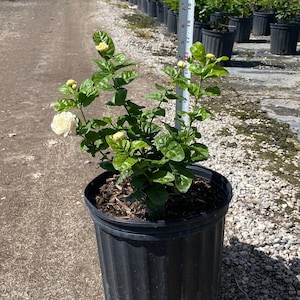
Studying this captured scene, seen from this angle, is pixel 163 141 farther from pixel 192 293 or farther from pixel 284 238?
pixel 284 238

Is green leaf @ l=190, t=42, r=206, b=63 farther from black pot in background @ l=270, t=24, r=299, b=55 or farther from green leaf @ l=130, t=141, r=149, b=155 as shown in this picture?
black pot in background @ l=270, t=24, r=299, b=55

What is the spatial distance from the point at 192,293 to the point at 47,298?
0.93 m

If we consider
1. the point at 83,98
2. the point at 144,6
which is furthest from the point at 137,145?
the point at 144,6

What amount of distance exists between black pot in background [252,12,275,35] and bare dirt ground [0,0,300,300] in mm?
4706

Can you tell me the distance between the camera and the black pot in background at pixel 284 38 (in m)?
7.87

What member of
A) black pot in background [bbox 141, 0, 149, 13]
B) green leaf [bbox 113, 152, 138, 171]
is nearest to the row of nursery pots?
black pot in background [bbox 141, 0, 149, 13]

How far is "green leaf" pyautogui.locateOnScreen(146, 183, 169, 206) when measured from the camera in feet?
5.23

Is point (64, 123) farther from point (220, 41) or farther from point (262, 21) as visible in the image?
point (262, 21)

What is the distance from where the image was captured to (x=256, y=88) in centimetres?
588

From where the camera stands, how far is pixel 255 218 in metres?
2.92

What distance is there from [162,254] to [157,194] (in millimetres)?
249

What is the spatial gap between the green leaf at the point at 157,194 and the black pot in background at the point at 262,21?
9.14m

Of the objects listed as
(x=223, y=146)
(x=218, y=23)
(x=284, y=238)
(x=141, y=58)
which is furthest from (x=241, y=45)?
(x=284, y=238)

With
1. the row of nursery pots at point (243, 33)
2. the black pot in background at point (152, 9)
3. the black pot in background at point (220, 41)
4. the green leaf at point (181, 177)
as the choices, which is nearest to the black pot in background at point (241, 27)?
the row of nursery pots at point (243, 33)
